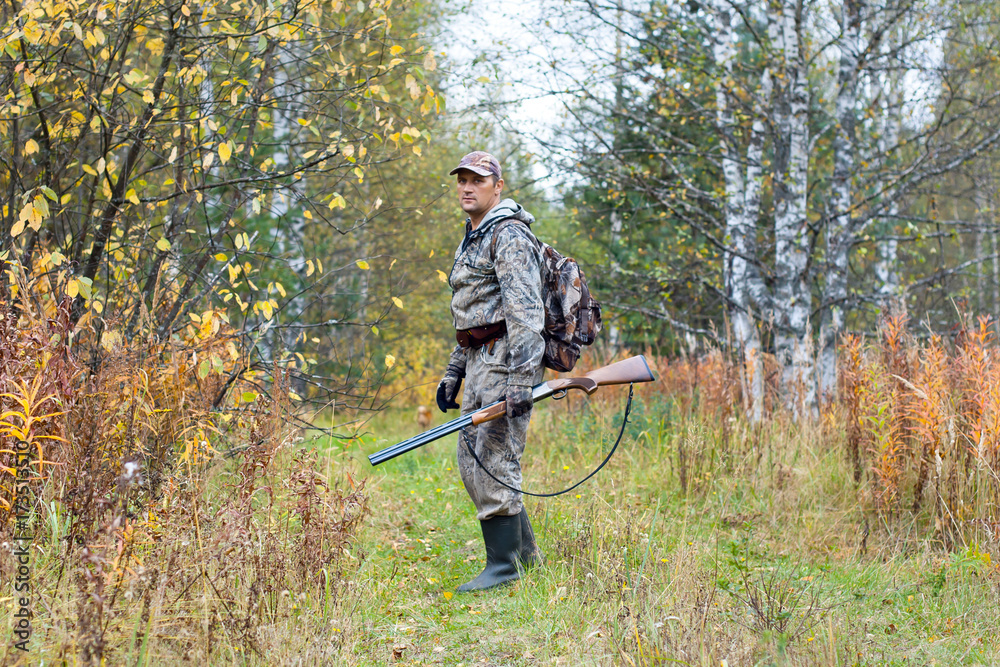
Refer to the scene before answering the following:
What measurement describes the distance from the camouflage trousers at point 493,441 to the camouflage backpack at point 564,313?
0.14 m

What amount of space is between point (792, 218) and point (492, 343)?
13.6 feet

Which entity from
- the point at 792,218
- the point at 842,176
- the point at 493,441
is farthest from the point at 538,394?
the point at 842,176

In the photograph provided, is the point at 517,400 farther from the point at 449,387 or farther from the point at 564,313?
the point at 449,387

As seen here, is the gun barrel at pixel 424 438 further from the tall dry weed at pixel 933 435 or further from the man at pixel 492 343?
the tall dry weed at pixel 933 435

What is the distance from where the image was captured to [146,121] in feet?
14.0

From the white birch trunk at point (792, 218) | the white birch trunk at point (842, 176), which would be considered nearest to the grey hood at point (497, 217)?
the white birch trunk at point (792, 218)

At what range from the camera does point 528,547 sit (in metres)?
3.91

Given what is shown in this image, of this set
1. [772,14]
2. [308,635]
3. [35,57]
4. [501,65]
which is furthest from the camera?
[501,65]

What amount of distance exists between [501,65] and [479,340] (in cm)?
495

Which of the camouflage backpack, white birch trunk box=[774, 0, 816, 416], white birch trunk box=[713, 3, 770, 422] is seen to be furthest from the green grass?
white birch trunk box=[713, 3, 770, 422]

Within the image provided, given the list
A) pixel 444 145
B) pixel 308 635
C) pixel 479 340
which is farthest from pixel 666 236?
pixel 308 635

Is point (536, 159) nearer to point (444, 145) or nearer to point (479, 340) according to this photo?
point (479, 340)

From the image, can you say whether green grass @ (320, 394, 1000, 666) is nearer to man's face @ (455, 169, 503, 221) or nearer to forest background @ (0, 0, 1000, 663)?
forest background @ (0, 0, 1000, 663)

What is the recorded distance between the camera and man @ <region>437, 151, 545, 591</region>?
364 cm
